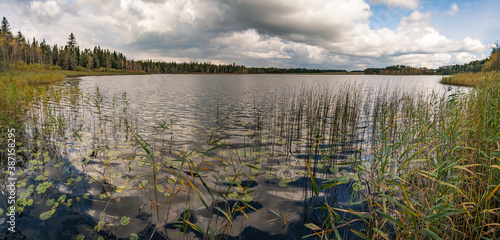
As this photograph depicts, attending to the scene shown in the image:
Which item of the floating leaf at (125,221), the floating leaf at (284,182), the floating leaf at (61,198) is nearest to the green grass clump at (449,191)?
the floating leaf at (284,182)

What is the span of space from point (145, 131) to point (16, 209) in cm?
633

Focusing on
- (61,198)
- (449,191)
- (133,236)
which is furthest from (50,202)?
(449,191)

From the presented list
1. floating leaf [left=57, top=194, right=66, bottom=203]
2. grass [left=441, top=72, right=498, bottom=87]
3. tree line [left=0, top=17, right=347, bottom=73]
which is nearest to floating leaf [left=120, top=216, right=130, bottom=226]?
floating leaf [left=57, top=194, right=66, bottom=203]

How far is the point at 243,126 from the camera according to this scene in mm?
11656

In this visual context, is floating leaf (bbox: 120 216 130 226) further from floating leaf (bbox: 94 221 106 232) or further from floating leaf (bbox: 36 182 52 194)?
floating leaf (bbox: 36 182 52 194)

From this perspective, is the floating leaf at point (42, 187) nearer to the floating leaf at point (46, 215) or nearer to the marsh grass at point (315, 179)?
the marsh grass at point (315, 179)

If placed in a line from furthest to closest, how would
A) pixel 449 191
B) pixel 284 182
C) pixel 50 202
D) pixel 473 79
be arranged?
pixel 473 79 < pixel 284 182 < pixel 50 202 < pixel 449 191

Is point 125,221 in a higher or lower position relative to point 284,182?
lower

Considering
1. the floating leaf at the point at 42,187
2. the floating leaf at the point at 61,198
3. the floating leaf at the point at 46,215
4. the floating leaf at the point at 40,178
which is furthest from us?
the floating leaf at the point at 40,178

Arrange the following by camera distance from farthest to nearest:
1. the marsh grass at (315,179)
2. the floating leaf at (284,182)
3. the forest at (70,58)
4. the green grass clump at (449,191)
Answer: the forest at (70,58), the floating leaf at (284,182), the marsh grass at (315,179), the green grass clump at (449,191)

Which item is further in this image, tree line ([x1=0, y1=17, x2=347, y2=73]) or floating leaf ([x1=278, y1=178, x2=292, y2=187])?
tree line ([x1=0, y1=17, x2=347, y2=73])

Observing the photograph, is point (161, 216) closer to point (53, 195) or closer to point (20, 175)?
point (53, 195)

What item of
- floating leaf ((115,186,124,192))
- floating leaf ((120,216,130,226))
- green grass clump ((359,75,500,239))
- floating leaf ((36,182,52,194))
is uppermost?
green grass clump ((359,75,500,239))

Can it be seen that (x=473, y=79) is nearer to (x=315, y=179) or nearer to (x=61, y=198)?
(x=315, y=179)
